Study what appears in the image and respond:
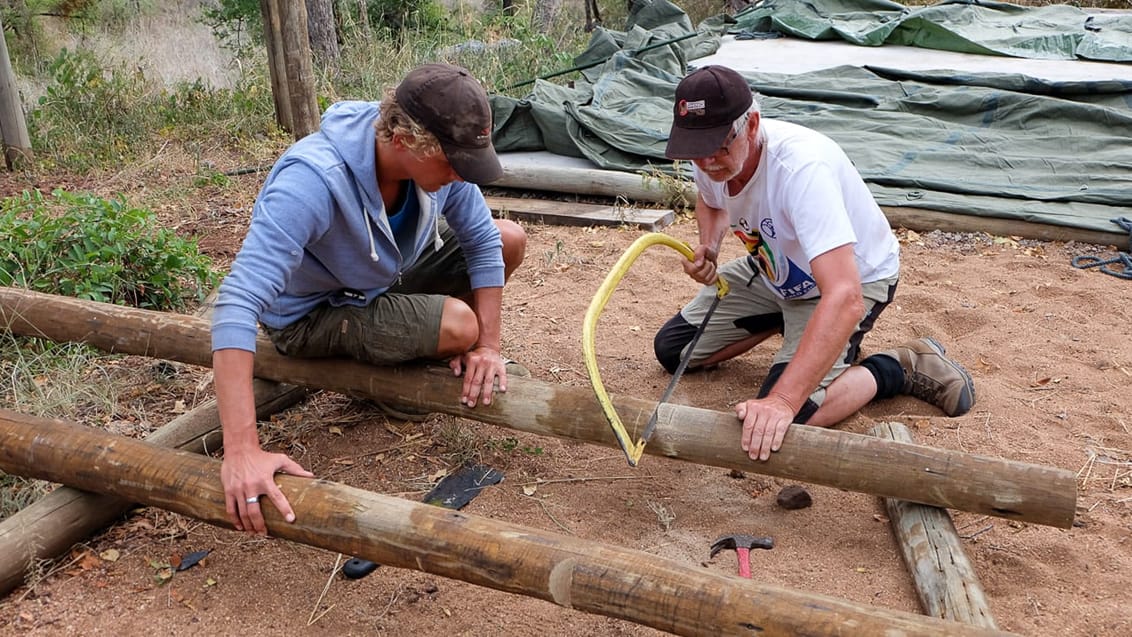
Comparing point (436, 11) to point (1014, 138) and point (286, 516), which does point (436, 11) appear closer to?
point (1014, 138)

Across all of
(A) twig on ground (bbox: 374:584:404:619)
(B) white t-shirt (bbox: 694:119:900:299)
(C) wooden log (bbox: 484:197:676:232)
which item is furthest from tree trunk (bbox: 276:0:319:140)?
(A) twig on ground (bbox: 374:584:404:619)

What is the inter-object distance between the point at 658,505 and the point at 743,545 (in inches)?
19.0

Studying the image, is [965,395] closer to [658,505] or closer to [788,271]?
[788,271]

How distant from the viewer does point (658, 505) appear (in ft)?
9.91

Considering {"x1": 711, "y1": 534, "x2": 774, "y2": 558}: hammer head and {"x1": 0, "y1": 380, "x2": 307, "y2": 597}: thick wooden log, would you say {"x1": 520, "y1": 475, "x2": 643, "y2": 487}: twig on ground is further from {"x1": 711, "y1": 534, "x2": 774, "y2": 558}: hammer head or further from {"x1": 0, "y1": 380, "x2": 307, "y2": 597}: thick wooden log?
{"x1": 0, "y1": 380, "x2": 307, "y2": 597}: thick wooden log

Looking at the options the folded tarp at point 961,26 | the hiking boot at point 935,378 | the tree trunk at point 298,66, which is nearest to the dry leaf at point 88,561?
the hiking boot at point 935,378

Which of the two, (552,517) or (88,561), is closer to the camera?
(88,561)

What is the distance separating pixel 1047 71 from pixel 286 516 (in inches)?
277

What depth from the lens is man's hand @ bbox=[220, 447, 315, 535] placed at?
239 cm

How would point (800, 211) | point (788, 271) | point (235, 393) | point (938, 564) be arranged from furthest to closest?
point (788, 271) < point (800, 211) < point (938, 564) < point (235, 393)

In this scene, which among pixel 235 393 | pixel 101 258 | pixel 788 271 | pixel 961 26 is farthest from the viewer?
→ pixel 961 26

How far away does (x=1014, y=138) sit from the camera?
6.02 meters

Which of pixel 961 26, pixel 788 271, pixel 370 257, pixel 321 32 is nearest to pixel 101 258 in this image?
pixel 370 257

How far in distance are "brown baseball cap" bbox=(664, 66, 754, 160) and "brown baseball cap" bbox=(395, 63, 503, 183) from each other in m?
0.62
